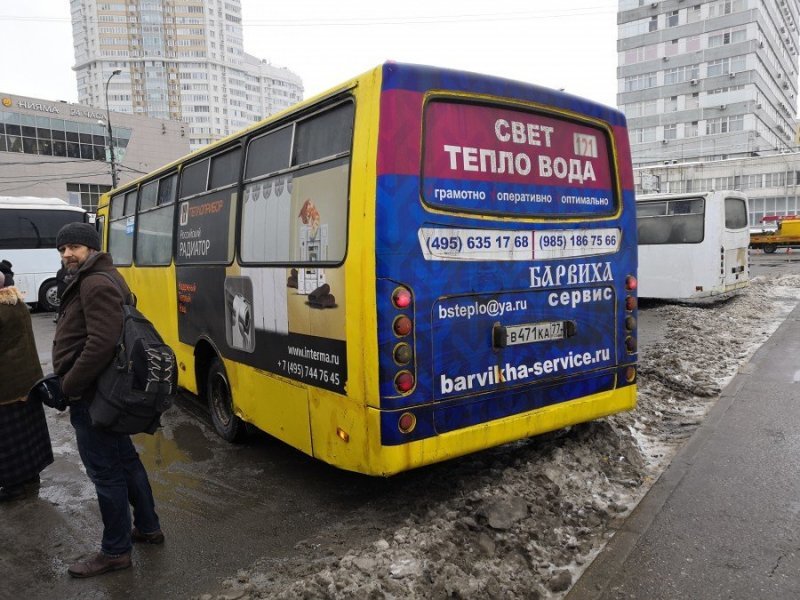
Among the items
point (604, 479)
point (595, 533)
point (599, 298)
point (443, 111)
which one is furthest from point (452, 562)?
point (443, 111)

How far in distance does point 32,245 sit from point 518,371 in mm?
18222

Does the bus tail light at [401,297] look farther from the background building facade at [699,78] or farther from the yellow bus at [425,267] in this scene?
the background building facade at [699,78]

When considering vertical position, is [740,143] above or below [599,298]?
above

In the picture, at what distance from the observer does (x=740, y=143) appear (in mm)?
64500

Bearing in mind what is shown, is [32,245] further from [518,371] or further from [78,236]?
[518,371]

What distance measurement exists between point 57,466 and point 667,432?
220 inches

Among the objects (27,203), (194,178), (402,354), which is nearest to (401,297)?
(402,354)

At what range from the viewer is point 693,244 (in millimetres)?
13578

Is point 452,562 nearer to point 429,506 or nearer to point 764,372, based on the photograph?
point 429,506

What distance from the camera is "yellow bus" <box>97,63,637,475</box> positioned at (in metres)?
3.51

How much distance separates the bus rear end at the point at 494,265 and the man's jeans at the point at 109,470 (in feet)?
4.91

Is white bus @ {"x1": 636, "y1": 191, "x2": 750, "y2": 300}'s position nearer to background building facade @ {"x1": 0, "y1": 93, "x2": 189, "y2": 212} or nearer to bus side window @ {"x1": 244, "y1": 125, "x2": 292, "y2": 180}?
bus side window @ {"x1": 244, "y1": 125, "x2": 292, "y2": 180}

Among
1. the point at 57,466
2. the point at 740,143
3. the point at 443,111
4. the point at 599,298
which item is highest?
the point at 740,143

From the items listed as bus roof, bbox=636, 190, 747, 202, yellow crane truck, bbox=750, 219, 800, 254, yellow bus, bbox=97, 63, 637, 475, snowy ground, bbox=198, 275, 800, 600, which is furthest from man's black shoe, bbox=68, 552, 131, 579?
yellow crane truck, bbox=750, 219, 800, 254
